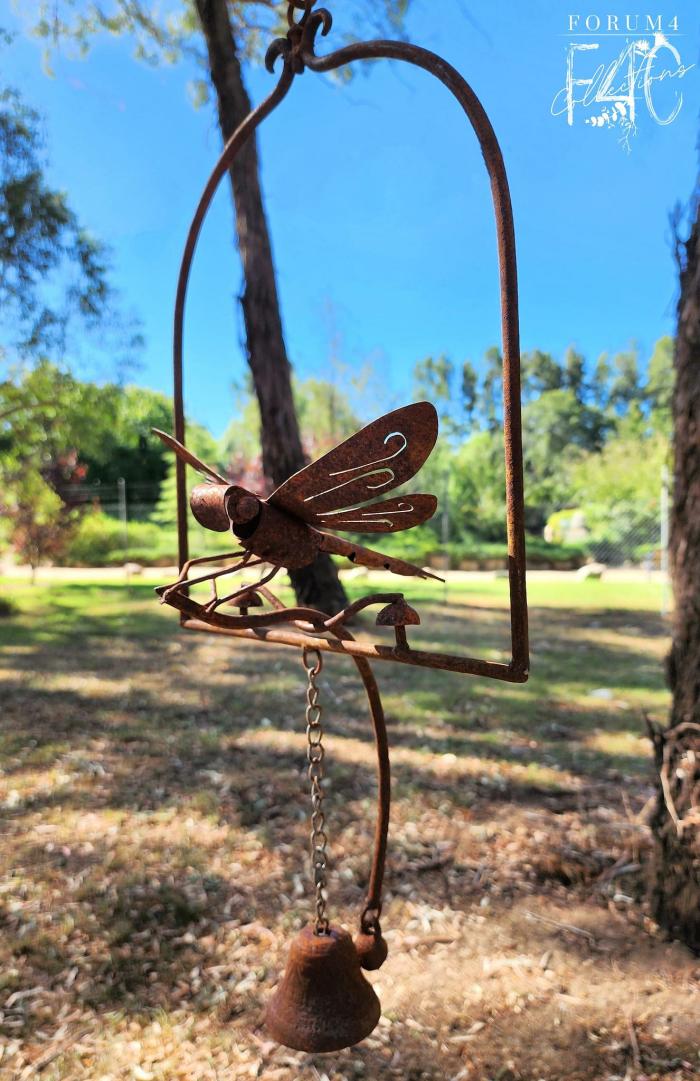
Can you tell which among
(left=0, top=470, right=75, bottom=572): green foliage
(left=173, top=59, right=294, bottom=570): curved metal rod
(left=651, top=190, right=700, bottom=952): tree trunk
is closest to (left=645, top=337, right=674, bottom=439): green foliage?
(left=0, top=470, right=75, bottom=572): green foliage

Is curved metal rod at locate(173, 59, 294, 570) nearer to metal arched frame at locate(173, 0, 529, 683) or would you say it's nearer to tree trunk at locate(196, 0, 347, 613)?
metal arched frame at locate(173, 0, 529, 683)

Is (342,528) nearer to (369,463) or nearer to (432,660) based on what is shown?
(369,463)

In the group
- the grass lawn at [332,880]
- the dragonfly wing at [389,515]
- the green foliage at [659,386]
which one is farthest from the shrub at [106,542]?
the dragonfly wing at [389,515]

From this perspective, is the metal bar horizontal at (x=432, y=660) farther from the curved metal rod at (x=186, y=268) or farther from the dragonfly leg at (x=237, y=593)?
the curved metal rod at (x=186, y=268)

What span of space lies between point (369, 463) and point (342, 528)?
11cm

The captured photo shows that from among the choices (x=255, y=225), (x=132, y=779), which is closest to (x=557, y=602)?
(x=255, y=225)

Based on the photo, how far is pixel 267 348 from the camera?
4.46 metres

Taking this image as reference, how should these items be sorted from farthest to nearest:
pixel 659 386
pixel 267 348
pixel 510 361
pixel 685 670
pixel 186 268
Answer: pixel 659 386
pixel 267 348
pixel 685 670
pixel 186 268
pixel 510 361

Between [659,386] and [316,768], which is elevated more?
[659,386]

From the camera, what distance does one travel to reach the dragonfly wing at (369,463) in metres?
0.87

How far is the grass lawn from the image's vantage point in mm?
1642

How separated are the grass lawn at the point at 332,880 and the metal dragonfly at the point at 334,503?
131cm

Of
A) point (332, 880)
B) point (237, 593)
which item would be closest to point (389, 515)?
point (237, 593)

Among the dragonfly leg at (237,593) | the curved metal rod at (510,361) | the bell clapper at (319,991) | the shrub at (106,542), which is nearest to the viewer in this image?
the curved metal rod at (510,361)
